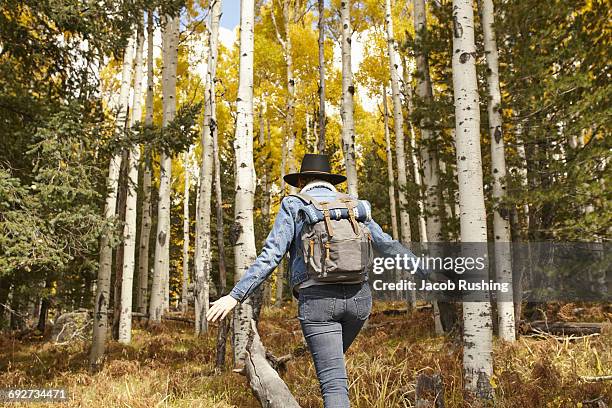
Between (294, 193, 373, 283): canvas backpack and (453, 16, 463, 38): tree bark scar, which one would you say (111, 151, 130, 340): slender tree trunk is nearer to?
(294, 193, 373, 283): canvas backpack

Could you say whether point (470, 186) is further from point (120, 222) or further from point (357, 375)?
point (120, 222)

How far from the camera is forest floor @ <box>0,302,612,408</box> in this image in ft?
15.2

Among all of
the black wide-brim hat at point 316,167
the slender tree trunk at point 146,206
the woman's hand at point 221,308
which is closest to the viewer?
the woman's hand at point 221,308

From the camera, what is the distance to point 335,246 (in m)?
3.16

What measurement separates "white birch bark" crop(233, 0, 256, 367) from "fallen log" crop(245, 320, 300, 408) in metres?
2.34

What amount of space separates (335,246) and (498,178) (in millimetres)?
5970

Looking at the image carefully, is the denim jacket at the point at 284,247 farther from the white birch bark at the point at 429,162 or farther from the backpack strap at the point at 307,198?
the white birch bark at the point at 429,162

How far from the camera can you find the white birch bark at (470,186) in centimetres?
456

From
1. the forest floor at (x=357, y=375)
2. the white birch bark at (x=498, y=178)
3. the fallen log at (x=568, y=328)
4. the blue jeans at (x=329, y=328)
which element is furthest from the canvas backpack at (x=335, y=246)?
the fallen log at (x=568, y=328)

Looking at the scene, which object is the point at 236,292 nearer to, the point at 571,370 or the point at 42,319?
the point at 571,370

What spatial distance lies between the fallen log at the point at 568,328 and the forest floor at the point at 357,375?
11.1 inches

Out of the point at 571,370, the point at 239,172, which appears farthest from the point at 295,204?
the point at 571,370

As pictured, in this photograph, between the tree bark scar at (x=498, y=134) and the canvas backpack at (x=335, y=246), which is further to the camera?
the tree bark scar at (x=498, y=134)

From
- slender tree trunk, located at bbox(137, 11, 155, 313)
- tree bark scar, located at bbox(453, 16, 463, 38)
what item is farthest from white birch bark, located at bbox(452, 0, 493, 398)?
slender tree trunk, located at bbox(137, 11, 155, 313)
